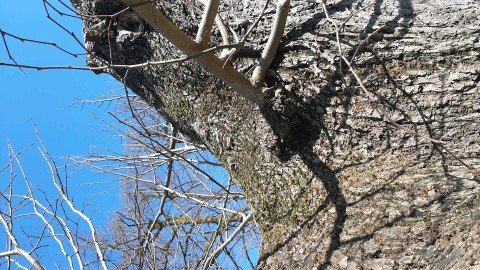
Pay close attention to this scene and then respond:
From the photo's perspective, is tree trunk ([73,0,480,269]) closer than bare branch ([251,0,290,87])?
Yes

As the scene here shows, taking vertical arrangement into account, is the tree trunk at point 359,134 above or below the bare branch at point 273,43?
below

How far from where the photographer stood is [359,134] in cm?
198

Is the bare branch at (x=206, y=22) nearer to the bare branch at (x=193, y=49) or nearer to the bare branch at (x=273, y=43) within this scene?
the bare branch at (x=193, y=49)

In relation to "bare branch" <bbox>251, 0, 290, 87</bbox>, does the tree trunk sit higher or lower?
lower

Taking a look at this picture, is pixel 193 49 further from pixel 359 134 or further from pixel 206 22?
pixel 359 134

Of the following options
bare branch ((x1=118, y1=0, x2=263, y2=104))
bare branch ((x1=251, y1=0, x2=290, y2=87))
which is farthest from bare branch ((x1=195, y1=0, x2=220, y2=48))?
bare branch ((x1=251, y1=0, x2=290, y2=87))

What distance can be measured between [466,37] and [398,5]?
0.31 metres

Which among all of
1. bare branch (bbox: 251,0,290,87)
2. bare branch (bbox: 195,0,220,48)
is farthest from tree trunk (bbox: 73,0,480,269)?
bare branch (bbox: 195,0,220,48)

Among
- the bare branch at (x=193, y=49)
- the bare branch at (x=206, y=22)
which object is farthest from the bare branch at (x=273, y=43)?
the bare branch at (x=206, y=22)

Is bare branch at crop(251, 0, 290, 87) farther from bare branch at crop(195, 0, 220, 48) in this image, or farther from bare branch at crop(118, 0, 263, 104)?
bare branch at crop(195, 0, 220, 48)

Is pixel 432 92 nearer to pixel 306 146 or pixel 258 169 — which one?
pixel 306 146

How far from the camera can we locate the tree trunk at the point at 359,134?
1.74 metres

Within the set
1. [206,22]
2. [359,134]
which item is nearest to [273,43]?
[206,22]

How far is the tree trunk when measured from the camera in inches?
68.6
